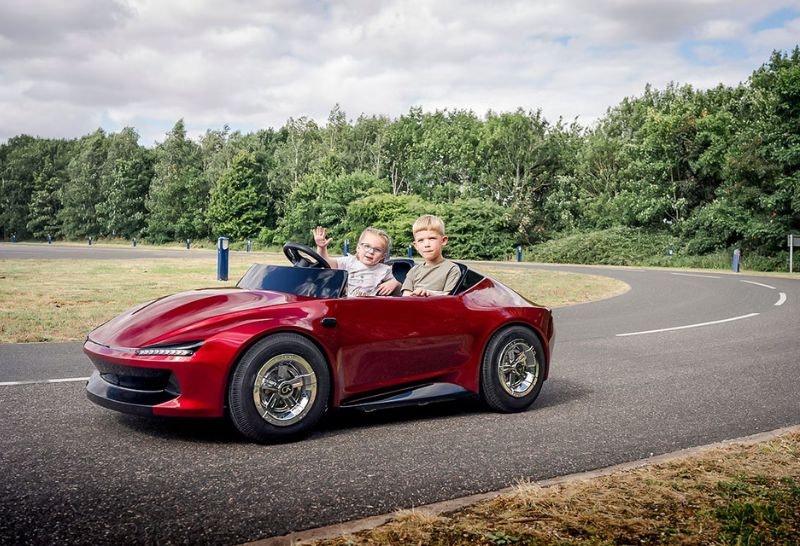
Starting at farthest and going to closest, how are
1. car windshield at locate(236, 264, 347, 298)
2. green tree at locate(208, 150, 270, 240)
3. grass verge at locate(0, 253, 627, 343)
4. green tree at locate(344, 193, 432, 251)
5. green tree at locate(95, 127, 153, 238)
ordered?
green tree at locate(95, 127, 153, 238), green tree at locate(208, 150, 270, 240), green tree at locate(344, 193, 432, 251), grass verge at locate(0, 253, 627, 343), car windshield at locate(236, 264, 347, 298)

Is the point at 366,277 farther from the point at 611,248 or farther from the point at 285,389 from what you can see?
the point at 611,248

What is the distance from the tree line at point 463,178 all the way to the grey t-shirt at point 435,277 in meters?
31.2

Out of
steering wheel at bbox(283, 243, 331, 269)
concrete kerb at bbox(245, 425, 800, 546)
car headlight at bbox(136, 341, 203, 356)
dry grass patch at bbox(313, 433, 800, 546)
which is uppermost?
steering wheel at bbox(283, 243, 331, 269)

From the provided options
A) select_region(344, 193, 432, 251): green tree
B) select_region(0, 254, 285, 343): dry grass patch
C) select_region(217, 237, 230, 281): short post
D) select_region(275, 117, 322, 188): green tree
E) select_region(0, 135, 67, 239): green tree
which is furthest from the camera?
select_region(0, 135, 67, 239): green tree

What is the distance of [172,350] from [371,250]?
1.81m

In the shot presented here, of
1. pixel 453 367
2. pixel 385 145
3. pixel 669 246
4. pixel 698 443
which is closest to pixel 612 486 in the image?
pixel 698 443

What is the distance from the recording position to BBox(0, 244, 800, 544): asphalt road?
3.21 metres

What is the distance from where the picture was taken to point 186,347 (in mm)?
4152

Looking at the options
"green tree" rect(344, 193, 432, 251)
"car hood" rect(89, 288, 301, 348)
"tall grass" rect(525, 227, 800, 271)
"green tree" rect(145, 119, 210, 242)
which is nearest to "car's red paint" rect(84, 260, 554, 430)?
"car hood" rect(89, 288, 301, 348)

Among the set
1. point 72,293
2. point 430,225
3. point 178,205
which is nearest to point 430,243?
point 430,225

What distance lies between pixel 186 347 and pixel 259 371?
44 centimetres

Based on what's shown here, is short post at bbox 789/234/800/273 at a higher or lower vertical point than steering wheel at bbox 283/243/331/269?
lower

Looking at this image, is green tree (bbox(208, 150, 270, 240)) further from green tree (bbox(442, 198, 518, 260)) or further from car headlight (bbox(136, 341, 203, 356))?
car headlight (bbox(136, 341, 203, 356))

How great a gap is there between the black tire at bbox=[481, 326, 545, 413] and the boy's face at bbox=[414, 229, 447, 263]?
777mm
